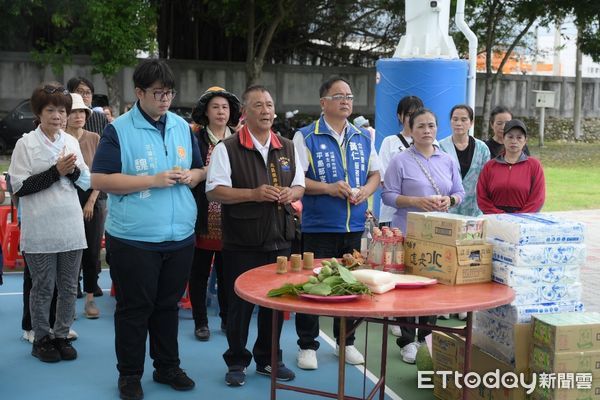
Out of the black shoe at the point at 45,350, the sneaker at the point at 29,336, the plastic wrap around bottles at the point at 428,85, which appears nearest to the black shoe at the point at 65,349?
the black shoe at the point at 45,350

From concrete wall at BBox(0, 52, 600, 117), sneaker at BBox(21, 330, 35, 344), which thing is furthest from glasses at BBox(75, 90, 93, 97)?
concrete wall at BBox(0, 52, 600, 117)

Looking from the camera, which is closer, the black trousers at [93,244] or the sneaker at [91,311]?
the black trousers at [93,244]

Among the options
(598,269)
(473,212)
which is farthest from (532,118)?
(473,212)

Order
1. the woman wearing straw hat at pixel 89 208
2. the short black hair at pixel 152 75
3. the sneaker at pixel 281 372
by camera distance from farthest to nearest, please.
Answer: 1. the woman wearing straw hat at pixel 89 208
2. the sneaker at pixel 281 372
3. the short black hair at pixel 152 75

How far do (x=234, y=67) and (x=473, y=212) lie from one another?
17.6 meters

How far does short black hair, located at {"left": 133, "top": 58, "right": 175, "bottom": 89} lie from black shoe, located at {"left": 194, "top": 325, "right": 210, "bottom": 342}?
2.05 metres

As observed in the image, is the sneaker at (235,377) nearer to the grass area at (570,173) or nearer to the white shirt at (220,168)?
the white shirt at (220,168)

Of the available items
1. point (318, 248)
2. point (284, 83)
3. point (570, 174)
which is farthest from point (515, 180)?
point (284, 83)

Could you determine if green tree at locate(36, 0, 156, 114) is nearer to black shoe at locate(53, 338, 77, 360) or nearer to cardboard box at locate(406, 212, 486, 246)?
black shoe at locate(53, 338, 77, 360)

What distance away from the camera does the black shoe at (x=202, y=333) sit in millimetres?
5504

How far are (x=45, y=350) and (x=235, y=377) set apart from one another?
1.31 m

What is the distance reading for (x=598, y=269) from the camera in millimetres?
8195

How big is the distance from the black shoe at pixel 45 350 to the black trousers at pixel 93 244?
86 centimetres

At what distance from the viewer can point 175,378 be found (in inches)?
179
